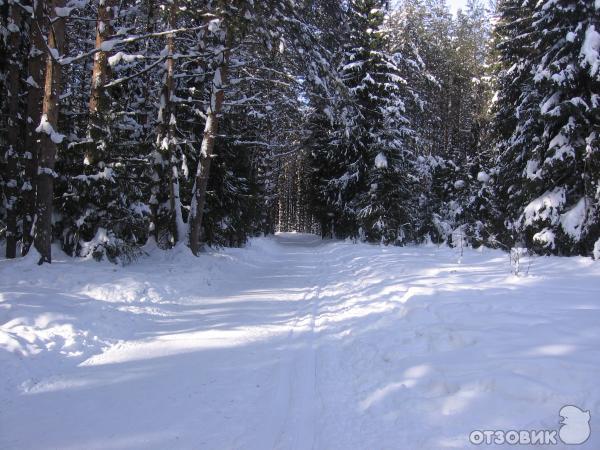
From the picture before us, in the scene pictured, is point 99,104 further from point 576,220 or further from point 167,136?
point 576,220

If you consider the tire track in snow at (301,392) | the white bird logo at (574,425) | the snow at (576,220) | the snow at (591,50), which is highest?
the snow at (591,50)

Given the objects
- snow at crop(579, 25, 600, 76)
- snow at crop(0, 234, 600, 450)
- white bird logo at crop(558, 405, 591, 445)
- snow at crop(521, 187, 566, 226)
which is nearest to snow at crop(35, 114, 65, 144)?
snow at crop(0, 234, 600, 450)

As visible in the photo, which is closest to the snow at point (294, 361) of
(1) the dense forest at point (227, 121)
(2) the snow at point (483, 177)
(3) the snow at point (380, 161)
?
(1) the dense forest at point (227, 121)

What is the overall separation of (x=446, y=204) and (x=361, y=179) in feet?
20.7

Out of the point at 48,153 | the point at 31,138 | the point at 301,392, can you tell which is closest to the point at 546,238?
the point at 301,392

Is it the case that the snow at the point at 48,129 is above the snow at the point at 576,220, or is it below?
above

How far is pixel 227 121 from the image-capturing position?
17.1 m

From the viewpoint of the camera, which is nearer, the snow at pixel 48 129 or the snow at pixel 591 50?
the snow at pixel 48 129

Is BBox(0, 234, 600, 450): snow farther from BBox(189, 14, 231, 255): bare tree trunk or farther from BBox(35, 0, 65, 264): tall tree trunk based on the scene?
BBox(189, 14, 231, 255): bare tree trunk

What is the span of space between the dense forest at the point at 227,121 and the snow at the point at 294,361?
287 cm

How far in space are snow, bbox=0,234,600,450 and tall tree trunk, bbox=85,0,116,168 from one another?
3.02 meters

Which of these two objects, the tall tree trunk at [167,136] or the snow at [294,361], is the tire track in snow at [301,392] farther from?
the tall tree trunk at [167,136]

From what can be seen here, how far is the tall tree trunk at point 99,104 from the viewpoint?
9.99 metres

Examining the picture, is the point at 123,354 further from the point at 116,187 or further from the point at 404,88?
the point at 404,88
